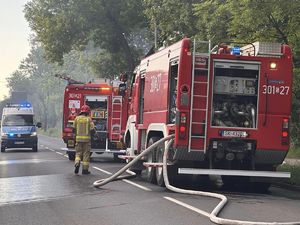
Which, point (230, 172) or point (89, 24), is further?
point (89, 24)

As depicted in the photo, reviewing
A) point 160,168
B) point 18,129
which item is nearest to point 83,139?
point 160,168

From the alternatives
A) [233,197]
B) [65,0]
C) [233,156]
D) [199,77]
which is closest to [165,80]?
[199,77]

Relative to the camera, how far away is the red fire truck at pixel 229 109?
11.4m

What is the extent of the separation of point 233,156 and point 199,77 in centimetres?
175

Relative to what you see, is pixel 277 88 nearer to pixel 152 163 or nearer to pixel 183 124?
pixel 183 124

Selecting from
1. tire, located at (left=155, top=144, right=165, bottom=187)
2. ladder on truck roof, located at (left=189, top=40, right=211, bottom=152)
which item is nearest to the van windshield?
tire, located at (left=155, top=144, right=165, bottom=187)

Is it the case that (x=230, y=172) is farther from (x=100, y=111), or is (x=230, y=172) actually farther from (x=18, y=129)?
(x=18, y=129)

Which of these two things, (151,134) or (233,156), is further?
(151,134)

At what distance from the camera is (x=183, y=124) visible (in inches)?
A: 451

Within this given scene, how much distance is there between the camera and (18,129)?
30688 mm

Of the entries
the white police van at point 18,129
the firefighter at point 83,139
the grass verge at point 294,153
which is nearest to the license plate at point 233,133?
the firefighter at point 83,139

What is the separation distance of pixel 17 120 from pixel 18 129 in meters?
0.69

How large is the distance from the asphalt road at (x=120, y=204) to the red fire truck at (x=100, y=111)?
25.3 ft

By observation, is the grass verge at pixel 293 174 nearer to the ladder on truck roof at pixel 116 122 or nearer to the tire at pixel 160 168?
the tire at pixel 160 168
